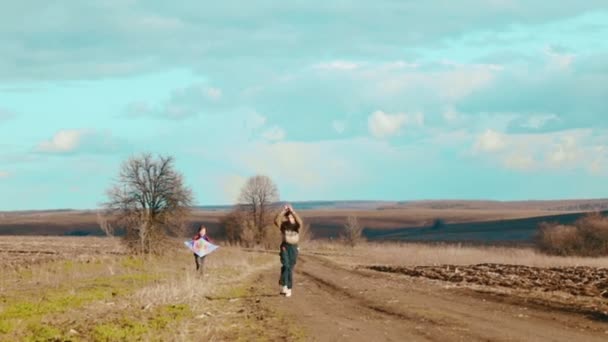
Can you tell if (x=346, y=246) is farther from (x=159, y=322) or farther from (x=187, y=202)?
(x=159, y=322)

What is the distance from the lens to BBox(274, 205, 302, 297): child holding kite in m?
20.5

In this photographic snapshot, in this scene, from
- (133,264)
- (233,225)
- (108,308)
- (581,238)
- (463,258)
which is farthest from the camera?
(233,225)

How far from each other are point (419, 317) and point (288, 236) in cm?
563

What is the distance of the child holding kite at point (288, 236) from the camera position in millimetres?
20469

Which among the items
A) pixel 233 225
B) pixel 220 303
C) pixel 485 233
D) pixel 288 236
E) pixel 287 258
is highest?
pixel 233 225

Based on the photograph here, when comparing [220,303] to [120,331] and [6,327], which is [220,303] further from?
[6,327]

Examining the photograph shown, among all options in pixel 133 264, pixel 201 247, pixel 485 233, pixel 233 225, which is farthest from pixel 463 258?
pixel 485 233

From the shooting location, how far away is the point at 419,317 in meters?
16.0

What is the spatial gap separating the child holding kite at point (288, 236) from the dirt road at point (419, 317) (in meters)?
0.71

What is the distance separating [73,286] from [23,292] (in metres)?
1.96

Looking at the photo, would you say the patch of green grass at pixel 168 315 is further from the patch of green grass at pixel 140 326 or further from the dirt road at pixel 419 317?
the dirt road at pixel 419 317

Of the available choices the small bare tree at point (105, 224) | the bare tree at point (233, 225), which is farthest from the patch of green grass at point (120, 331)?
the bare tree at point (233, 225)

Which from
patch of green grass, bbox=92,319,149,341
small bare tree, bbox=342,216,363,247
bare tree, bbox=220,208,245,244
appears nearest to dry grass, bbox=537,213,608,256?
small bare tree, bbox=342,216,363,247

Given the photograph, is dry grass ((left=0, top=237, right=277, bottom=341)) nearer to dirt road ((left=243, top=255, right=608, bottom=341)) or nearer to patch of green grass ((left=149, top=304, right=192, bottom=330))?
patch of green grass ((left=149, top=304, right=192, bottom=330))
